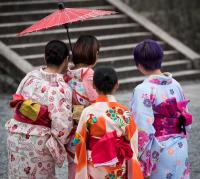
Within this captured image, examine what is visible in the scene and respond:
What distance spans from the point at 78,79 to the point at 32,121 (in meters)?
0.50

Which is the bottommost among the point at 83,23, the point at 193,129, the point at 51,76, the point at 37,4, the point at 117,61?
the point at 193,129

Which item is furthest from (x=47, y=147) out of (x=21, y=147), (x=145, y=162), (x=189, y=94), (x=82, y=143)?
A: (x=189, y=94)

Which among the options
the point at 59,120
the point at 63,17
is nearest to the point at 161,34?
the point at 63,17

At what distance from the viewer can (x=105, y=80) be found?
4078mm

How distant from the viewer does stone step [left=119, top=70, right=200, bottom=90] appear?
10367 mm

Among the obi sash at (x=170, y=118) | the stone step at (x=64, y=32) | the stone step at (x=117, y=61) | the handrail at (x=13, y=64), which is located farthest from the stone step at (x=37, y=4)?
the obi sash at (x=170, y=118)

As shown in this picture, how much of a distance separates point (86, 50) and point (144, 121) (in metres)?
0.77

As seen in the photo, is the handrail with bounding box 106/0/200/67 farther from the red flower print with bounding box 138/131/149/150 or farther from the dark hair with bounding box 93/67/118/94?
the dark hair with bounding box 93/67/118/94

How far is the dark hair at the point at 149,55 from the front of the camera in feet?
14.0

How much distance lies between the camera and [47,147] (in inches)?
175

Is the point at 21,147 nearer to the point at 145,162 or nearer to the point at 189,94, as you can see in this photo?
the point at 145,162

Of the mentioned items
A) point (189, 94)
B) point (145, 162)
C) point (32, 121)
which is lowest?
point (189, 94)

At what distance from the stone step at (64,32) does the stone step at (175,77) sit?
162 cm

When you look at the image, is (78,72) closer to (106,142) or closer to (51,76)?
(51,76)
